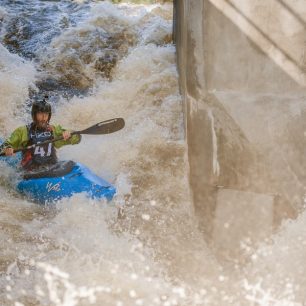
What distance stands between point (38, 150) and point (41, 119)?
13.6 inches

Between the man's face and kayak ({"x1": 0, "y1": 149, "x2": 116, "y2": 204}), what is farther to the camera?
the man's face

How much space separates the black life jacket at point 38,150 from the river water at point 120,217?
338 millimetres

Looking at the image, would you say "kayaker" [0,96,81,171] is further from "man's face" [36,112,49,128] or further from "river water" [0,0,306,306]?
"river water" [0,0,306,306]

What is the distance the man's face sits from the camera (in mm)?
4758

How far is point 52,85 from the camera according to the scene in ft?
25.3

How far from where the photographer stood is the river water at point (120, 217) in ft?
11.7

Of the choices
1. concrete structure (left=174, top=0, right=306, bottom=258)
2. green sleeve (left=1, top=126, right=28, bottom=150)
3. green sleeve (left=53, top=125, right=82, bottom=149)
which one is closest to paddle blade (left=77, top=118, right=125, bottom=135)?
green sleeve (left=53, top=125, right=82, bottom=149)

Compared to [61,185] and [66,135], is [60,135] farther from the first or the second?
→ [61,185]

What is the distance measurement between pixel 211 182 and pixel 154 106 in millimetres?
2702

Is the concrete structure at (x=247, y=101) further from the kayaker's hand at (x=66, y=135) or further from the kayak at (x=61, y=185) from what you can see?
the kayaker's hand at (x=66, y=135)

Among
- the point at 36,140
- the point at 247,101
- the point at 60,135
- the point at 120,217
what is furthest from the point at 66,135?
the point at 247,101

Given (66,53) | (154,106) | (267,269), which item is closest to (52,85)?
(66,53)

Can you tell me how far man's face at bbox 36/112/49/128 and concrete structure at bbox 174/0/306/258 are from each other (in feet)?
5.65

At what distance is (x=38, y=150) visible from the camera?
190 inches
